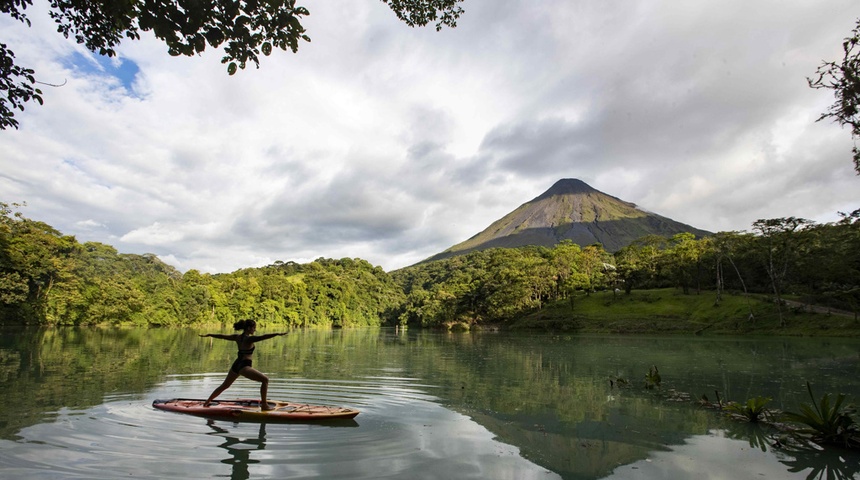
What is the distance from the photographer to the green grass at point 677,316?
47.6 meters

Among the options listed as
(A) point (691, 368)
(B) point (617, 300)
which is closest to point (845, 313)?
(B) point (617, 300)

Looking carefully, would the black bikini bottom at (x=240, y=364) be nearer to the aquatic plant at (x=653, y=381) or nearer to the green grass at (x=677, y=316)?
the aquatic plant at (x=653, y=381)

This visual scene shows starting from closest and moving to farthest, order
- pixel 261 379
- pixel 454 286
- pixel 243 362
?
pixel 261 379 < pixel 243 362 < pixel 454 286

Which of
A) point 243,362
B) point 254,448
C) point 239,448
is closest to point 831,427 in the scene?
point 254,448

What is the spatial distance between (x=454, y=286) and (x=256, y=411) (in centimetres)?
9113

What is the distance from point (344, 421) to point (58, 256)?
68.7 meters

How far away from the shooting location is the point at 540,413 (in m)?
10.4

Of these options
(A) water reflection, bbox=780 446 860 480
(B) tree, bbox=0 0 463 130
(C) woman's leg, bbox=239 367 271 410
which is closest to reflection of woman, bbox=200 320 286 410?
(C) woman's leg, bbox=239 367 271 410

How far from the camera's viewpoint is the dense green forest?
166ft

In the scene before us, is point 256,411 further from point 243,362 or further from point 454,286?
point 454,286

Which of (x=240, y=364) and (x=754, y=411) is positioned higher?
(x=240, y=364)

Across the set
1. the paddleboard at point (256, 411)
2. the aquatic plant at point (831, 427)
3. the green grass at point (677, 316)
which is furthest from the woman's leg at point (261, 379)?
the green grass at point (677, 316)

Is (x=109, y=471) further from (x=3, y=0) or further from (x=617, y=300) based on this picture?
(x=617, y=300)

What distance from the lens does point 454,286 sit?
327 ft
